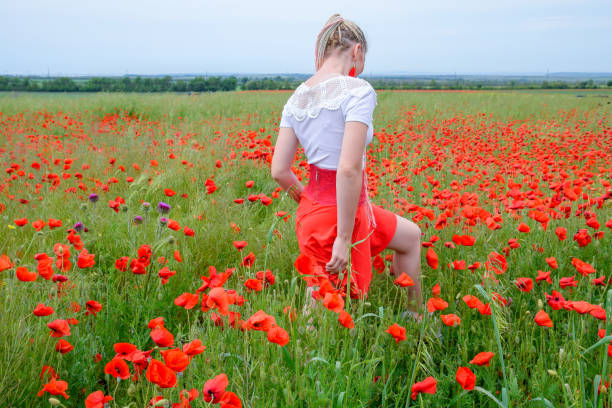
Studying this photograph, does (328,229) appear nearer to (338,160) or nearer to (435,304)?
(338,160)

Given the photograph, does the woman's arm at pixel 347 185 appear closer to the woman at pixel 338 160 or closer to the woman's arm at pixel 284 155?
the woman at pixel 338 160

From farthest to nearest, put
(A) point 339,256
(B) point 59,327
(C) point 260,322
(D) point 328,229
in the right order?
(D) point 328,229, (A) point 339,256, (B) point 59,327, (C) point 260,322

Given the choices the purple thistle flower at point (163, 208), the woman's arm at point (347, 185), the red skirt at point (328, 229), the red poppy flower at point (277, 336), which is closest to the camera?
the red poppy flower at point (277, 336)

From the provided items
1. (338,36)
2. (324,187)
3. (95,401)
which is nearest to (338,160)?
(324,187)

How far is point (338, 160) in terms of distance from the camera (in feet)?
6.43

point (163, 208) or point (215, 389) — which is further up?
point (163, 208)

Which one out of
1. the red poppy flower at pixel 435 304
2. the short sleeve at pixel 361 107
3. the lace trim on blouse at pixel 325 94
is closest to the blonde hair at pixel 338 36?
the lace trim on blouse at pixel 325 94

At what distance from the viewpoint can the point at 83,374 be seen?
1660 mm

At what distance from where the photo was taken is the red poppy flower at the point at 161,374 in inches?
42.8

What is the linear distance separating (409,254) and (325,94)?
86 centimetres

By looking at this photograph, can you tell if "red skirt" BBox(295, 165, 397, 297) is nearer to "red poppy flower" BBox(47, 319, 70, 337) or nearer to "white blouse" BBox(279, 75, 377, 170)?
"white blouse" BBox(279, 75, 377, 170)

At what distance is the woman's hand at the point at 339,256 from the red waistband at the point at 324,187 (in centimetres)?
19

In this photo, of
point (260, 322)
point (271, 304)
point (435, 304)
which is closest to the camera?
point (260, 322)

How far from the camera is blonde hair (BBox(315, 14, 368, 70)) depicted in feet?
6.39
